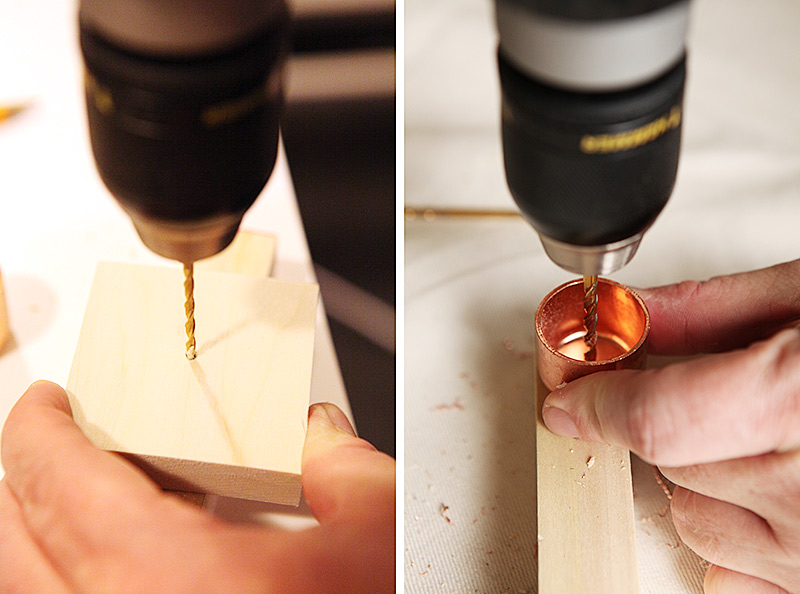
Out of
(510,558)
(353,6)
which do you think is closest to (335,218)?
(353,6)

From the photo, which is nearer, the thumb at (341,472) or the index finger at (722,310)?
the thumb at (341,472)

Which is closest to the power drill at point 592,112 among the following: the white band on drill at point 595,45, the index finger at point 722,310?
the white band on drill at point 595,45

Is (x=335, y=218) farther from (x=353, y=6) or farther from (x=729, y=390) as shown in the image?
(x=729, y=390)

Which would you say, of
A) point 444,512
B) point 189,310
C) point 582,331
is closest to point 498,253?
point 582,331

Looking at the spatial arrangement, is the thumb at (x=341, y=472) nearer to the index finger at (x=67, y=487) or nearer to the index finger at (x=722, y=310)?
the index finger at (x=67, y=487)

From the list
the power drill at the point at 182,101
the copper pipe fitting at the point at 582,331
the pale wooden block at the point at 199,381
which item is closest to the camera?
the power drill at the point at 182,101
